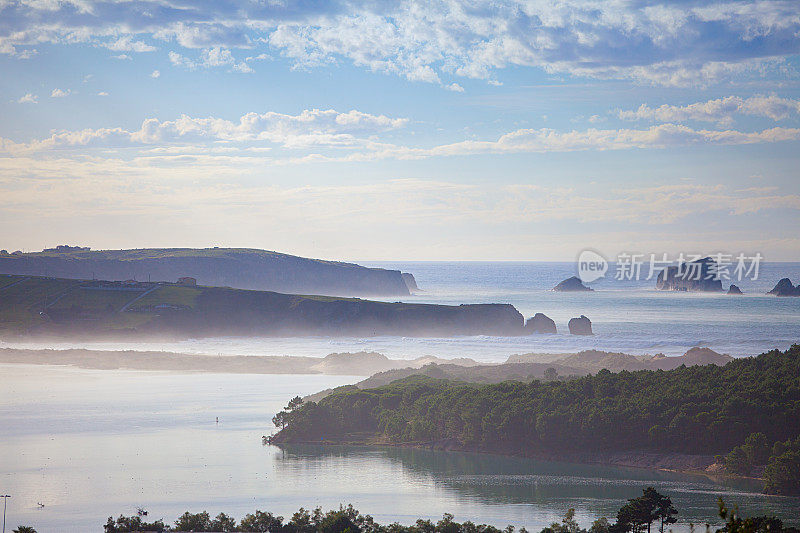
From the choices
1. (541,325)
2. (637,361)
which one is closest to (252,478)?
(637,361)

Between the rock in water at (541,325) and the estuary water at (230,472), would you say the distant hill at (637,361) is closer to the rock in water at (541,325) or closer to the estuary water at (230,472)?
the estuary water at (230,472)

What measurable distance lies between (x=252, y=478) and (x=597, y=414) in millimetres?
25562

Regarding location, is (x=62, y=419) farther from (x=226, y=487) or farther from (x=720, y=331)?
(x=720, y=331)

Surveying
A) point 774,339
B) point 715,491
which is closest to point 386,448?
point 715,491

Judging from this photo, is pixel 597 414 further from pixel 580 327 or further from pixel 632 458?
pixel 580 327

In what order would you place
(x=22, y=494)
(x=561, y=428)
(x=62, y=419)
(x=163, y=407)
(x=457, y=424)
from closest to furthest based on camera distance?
(x=22, y=494)
(x=561, y=428)
(x=457, y=424)
(x=62, y=419)
(x=163, y=407)

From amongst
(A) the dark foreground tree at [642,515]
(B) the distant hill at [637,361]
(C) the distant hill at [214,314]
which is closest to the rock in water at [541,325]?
(C) the distant hill at [214,314]

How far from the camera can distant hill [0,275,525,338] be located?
15500 centimetres

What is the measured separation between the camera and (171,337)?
153 metres

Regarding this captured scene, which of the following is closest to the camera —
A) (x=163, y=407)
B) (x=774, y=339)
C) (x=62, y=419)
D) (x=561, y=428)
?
(x=561, y=428)

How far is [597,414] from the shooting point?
67062 mm

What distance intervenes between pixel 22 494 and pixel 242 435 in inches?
923

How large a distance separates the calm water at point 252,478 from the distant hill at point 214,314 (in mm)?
68150

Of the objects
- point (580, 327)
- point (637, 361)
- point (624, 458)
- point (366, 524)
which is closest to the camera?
point (366, 524)
